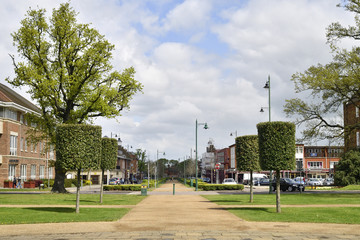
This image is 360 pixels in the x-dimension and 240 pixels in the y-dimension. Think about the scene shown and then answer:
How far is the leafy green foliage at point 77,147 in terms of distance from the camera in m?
19.3

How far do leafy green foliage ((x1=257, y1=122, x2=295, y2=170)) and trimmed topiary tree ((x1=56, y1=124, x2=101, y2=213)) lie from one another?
817 cm

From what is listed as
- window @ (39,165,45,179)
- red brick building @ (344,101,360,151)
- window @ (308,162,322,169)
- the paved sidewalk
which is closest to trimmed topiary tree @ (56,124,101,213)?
the paved sidewalk

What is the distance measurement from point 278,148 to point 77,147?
Answer: 959 cm

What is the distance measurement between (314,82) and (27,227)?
23.7 m

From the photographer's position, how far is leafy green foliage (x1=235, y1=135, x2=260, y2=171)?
26172 millimetres

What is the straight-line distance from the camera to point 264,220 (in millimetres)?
16781

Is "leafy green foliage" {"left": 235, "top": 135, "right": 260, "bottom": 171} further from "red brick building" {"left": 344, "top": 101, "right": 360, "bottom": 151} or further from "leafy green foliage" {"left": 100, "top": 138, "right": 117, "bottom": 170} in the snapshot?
"red brick building" {"left": 344, "top": 101, "right": 360, "bottom": 151}

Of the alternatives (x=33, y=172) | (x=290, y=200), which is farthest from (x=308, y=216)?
(x=33, y=172)

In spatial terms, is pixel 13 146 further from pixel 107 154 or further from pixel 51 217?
pixel 51 217

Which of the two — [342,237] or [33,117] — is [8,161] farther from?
[342,237]

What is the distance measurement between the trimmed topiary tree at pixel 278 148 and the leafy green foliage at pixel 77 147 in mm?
8167

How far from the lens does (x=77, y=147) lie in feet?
63.4

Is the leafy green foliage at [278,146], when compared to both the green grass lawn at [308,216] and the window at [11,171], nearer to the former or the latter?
the green grass lawn at [308,216]

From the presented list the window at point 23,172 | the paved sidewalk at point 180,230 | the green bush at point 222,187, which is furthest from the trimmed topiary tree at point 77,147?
the window at point 23,172
